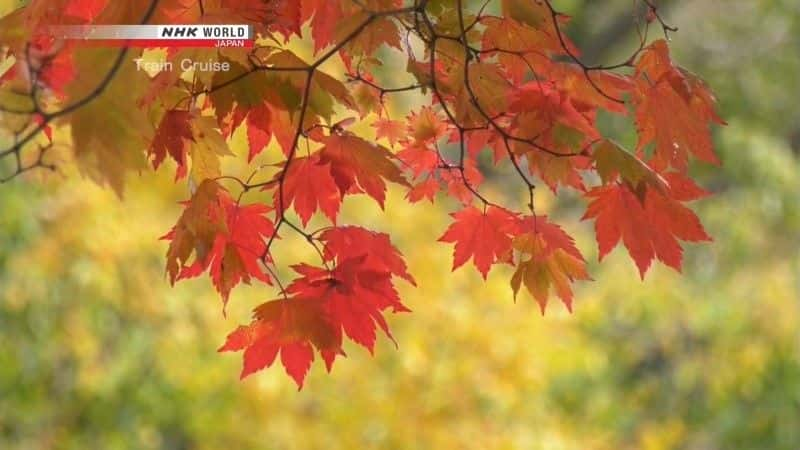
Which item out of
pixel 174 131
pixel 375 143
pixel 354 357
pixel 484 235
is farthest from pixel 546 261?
pixel 354 357

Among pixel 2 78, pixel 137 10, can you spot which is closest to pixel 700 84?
pixel 137 10

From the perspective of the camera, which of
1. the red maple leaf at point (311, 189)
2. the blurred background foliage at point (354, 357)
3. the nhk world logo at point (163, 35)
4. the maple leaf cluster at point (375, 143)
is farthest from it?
the blurred background foliage at point (354, 357)

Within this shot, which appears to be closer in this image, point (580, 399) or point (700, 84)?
point (700, 84)

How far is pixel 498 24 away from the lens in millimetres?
1122

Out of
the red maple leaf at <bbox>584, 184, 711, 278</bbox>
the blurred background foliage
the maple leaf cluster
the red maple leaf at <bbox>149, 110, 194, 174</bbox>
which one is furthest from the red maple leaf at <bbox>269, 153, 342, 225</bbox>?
the blurred background foliage

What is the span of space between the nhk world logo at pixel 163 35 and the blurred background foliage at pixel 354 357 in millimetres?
1765

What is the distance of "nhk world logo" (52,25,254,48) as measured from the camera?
91cm

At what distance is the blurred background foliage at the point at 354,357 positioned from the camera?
2.85m

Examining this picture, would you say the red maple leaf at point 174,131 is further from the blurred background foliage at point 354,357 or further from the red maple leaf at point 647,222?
the blurred background foliage at point 354,357

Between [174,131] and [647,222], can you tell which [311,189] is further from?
[647,222]

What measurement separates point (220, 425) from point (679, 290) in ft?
5.05

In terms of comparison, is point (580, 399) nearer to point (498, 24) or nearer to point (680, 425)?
point (680, 425)

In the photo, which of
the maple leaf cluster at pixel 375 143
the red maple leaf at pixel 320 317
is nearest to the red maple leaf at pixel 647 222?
the maple leaf cluster at pixel 375 143

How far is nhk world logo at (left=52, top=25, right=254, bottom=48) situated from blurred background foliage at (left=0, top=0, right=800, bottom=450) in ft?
5.79
